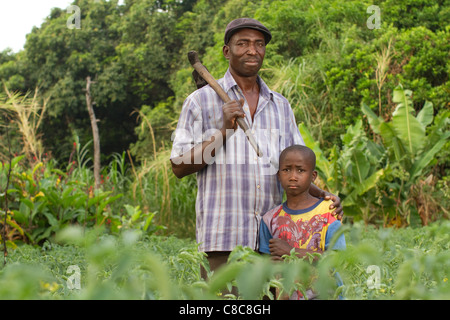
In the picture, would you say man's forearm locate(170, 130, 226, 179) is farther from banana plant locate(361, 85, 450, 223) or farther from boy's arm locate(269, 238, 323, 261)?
banana plant locate(361, 85, 450, 223)

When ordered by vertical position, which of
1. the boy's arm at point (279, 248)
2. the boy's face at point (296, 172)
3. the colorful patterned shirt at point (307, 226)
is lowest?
the boy's arm at point (279, 248)

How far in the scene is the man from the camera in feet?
8.17

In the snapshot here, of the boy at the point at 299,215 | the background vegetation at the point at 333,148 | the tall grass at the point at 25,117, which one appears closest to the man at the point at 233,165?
the boy at the point at 299,215

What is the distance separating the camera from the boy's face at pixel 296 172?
7.54 ft

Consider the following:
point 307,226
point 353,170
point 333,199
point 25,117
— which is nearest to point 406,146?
point 353,170

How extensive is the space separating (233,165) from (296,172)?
0.34m

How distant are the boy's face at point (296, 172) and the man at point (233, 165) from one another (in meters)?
0.16

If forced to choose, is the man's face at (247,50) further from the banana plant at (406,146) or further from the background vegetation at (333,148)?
the banana plant at (406,146)

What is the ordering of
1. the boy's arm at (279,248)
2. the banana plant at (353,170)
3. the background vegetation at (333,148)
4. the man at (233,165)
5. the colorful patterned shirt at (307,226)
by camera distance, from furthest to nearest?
the banana plant at (353,170) → the background vegetation at (333,148) → the man at (233,165) → the colorful patterned shirt at (307,226) → the boy's arm at (279,248)

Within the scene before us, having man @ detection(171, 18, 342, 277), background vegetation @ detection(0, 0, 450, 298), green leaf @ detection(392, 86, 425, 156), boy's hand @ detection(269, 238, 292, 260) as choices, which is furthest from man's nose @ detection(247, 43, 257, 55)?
green leaf @ detection(392, 86, 425, 156)

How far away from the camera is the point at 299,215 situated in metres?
2.29

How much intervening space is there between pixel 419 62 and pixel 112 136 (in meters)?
15.3
